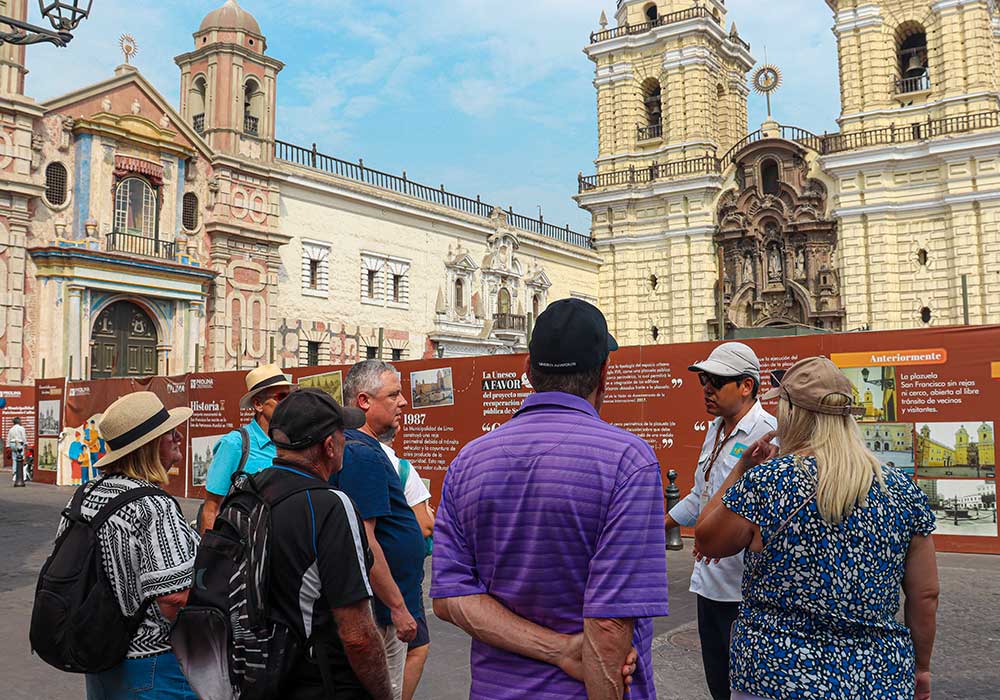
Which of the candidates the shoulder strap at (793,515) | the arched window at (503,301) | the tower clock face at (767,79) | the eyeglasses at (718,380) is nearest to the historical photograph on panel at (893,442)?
the eyeglasses at (718,380)

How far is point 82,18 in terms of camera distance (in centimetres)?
759

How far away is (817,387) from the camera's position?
269cm

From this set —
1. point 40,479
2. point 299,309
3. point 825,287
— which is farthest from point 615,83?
point 40,479

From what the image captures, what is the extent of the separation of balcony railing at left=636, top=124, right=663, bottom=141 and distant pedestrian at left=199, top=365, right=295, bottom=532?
118 feet

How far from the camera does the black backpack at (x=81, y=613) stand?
2.77 m

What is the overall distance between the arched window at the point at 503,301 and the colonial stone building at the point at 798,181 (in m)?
4.45

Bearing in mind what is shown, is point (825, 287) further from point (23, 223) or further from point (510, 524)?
point (510, 524)

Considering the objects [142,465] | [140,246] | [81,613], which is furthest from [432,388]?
[140,246]

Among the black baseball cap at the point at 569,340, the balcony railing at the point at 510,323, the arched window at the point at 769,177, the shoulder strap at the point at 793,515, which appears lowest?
the shoulder strap at the point at 793,515

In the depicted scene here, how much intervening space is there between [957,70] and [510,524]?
3497cm

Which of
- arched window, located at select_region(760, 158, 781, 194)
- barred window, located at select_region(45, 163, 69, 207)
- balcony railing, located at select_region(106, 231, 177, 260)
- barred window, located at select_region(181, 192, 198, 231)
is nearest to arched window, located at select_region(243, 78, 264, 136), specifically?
barred window, located at select_region(181, 192, 198, 231)

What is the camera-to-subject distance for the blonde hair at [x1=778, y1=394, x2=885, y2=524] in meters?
2.48

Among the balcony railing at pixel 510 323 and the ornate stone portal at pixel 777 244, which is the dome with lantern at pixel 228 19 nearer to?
the balcony railing at pixel 510 323

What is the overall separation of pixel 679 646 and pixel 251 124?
27580 millimetres
